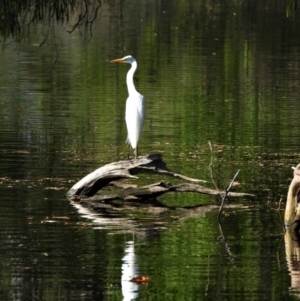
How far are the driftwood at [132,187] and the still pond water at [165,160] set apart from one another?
0.30 m

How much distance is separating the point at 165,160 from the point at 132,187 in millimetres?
3070

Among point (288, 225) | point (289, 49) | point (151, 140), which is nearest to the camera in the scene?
point (288, 225)

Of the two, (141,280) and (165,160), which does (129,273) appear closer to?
(141,280)

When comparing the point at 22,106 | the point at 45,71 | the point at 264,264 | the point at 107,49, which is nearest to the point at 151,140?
the point at 22,106

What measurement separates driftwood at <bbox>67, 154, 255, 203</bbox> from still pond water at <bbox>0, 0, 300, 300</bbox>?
A: 0.99 ft

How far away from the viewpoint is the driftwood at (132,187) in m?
15.3

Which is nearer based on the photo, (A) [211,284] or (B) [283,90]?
(A) [211,284]

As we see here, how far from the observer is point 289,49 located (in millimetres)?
40938

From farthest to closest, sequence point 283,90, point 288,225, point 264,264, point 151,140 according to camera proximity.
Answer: point 283,90, point 151,140, point 288,225, point 264,264

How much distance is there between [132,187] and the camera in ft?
52.1

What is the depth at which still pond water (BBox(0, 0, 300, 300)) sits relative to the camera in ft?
37.3

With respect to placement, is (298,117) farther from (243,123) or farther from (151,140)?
(151,140)

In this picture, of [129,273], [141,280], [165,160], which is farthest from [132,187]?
[141,280]

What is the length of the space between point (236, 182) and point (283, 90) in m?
12.9
